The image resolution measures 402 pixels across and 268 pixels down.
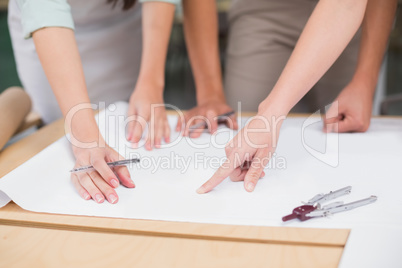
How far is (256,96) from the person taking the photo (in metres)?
1.31

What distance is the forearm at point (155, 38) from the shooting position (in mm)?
1046

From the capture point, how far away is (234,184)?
2.29 feet

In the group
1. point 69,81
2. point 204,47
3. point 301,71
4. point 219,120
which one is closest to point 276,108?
point 301,71

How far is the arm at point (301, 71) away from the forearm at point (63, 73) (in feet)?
0.99

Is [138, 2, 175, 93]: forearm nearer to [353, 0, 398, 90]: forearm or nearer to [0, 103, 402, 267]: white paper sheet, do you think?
[0, 103, 402, 267]: white paper sheet

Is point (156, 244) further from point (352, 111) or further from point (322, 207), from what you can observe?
point (352, 111)

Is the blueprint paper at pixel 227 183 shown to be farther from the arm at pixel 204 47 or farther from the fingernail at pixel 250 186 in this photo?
the arm at pixel 204 47

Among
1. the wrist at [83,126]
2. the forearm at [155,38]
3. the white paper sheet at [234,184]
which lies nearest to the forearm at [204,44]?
the forearm at [155,38]

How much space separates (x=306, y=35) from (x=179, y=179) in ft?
1.15

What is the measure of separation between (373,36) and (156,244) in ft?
2.47

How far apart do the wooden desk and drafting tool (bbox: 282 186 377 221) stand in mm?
25

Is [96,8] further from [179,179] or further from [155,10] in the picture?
[179,179]

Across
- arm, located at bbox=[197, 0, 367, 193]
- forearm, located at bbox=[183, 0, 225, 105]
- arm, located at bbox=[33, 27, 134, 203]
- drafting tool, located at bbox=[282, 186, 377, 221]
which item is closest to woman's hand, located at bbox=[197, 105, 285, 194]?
arm, located at bbox=[197, 0, 367, 193]

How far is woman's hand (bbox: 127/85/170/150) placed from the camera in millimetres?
907
